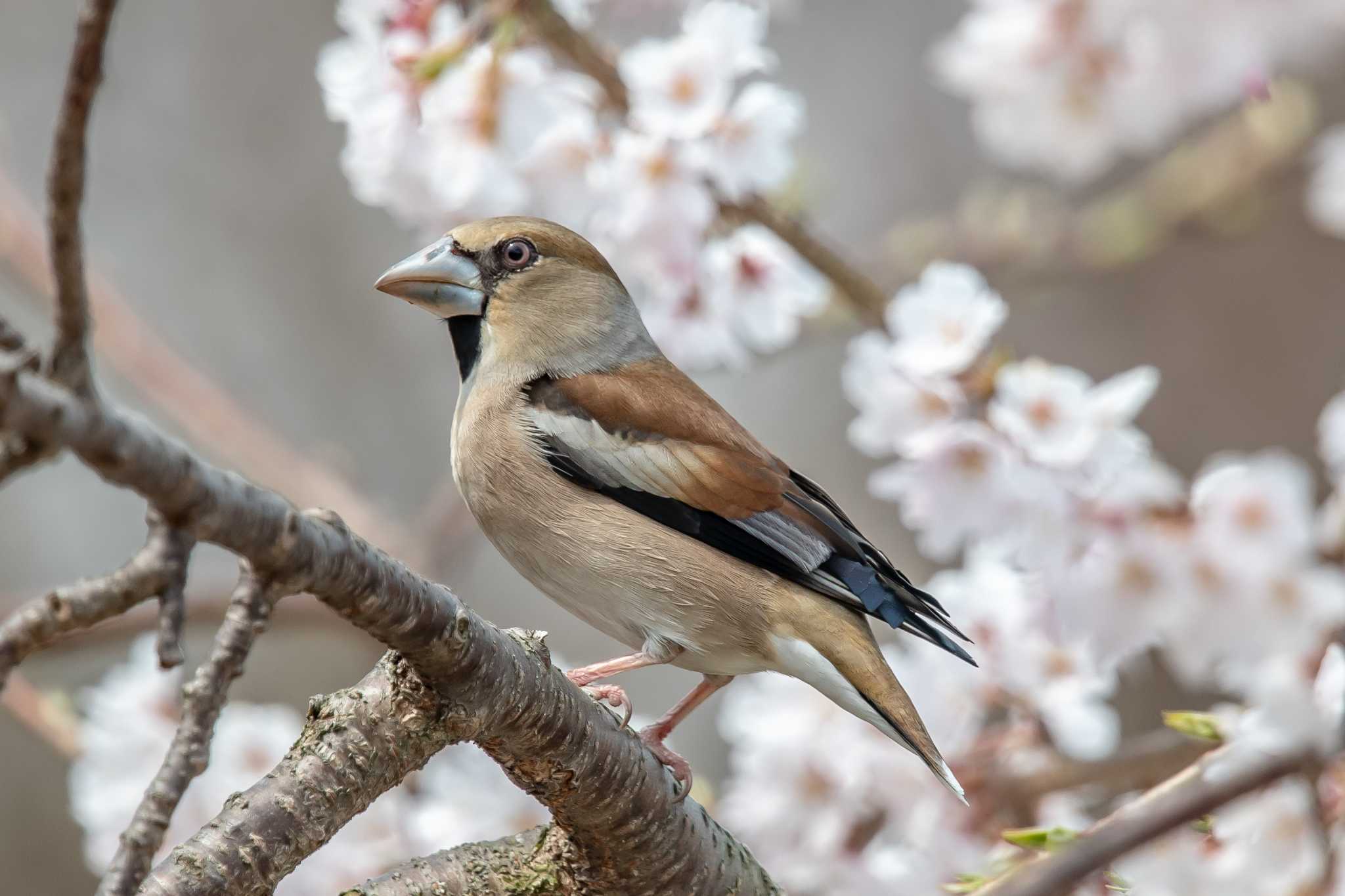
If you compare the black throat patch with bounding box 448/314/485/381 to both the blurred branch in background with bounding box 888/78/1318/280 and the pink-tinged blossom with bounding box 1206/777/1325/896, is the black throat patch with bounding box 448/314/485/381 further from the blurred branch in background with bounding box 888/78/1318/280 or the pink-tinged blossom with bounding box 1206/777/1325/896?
the blurred branch in background with bounding box 888/78/1318/280

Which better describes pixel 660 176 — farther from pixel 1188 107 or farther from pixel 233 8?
pixel 233 8

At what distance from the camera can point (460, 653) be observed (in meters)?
1.68

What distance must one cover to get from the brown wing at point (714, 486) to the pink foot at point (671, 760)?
0.40 meters

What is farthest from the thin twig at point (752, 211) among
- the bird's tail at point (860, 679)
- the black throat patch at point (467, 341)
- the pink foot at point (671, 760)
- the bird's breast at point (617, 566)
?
the pink foot at point (671, 760)

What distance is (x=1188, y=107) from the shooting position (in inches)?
157

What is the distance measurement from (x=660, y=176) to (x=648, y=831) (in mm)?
1616

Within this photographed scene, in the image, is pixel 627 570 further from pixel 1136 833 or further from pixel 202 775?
pixel 202 775

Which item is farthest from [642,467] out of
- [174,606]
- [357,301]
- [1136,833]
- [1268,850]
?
[357,301]

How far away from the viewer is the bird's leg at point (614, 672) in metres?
2.36

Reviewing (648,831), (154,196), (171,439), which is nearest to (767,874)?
(648,831)

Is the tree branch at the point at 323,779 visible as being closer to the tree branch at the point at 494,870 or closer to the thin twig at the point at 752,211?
the tree branch at the point at 494,870

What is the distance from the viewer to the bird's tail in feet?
8.38

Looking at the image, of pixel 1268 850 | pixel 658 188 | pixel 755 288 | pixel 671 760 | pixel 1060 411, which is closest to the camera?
pixel 1268 850

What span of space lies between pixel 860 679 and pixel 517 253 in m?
1.20
